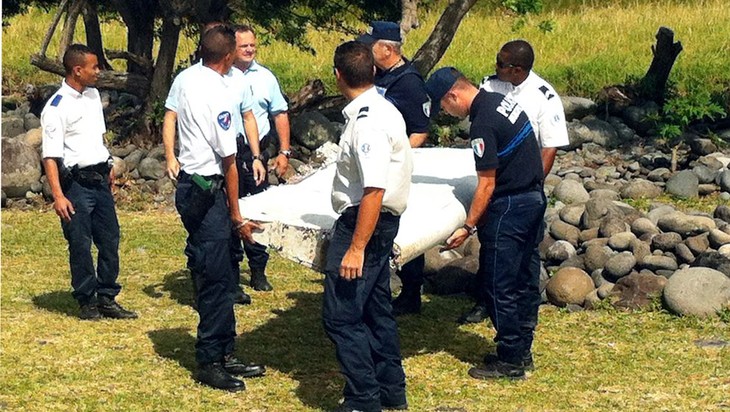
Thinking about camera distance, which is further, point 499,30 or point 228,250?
point 499,30

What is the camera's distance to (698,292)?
8.27 metres

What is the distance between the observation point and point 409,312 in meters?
8.48

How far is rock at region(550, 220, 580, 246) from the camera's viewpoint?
966cm

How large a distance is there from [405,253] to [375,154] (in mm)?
874

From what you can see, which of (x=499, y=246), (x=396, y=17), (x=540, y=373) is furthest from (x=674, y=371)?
(x=396, y=17)

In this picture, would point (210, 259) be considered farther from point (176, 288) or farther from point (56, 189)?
point (176, 288)

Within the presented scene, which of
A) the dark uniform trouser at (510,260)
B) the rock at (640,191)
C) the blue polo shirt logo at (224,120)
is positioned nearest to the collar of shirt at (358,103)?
the blue polo shirt logo at (224,120)

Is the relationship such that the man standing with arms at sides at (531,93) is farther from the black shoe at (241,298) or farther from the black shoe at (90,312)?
the black shoe at (90,312)

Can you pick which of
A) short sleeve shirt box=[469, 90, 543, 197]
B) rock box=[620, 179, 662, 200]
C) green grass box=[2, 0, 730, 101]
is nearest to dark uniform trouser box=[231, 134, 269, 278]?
short sleeve shirt box=[469, 90, 543, 197]

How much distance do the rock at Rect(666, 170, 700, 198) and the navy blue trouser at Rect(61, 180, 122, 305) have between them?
254 inches

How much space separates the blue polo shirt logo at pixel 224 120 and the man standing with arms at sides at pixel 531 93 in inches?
65.1

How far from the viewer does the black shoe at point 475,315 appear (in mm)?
8266

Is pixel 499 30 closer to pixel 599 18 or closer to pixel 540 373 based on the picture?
pixel 599 18

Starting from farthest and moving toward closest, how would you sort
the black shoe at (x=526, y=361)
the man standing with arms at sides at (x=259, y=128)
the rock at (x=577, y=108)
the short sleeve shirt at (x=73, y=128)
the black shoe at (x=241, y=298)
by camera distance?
the rock at (x=577, y=108) < the black shoe at (x=241, y=298) < the man standing with arms at sides at (x=259, y=128) < the short sleeve shirt at (x=73, y=128) < the black shoe at (x=526, y=361)
